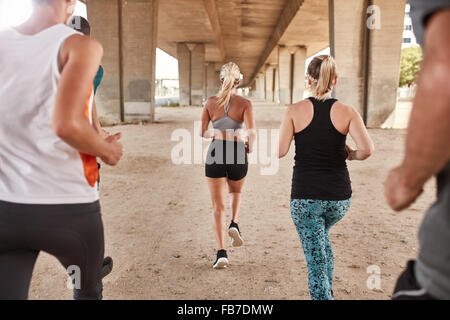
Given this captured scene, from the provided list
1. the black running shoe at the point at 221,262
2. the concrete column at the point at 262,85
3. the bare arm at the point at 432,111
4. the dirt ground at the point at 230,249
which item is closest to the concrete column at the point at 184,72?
the concrete column at the point at 262,85

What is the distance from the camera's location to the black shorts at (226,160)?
3920 millimetres

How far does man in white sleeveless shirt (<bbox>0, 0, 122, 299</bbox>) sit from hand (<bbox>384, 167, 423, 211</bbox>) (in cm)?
115

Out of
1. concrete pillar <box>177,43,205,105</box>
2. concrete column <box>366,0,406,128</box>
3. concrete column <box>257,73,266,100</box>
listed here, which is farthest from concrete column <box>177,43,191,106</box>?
concrete column <box>257,73,266,100</box>

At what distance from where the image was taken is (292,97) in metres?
44.0

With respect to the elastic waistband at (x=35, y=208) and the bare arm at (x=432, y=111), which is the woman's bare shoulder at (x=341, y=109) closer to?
the bare arm at (x=432, y=111)

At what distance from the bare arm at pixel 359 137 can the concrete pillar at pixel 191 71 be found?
1567 inches

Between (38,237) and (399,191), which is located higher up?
(399,191)

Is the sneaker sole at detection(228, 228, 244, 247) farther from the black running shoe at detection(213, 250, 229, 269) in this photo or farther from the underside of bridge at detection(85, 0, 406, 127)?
the underside of bridge at detection(85, 0, 406, 127)

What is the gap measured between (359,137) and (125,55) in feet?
58.5

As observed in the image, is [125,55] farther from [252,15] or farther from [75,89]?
[75,89]

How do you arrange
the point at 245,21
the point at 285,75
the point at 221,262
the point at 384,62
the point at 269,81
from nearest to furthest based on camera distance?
the point at 221,262
the point at 384,62
the point at 245,21
the point at 285,75
the point at 269,81

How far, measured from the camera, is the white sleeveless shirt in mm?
1521

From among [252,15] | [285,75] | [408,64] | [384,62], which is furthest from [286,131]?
[408,64]

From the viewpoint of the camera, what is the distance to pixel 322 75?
8.87ft
